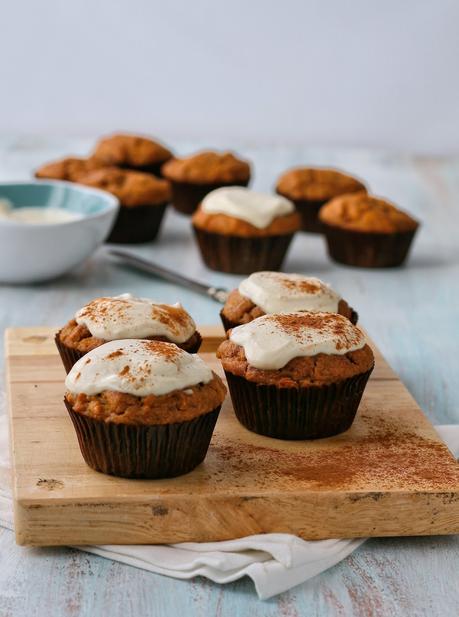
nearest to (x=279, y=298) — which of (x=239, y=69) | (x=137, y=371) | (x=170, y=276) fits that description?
(x=137, y=371)

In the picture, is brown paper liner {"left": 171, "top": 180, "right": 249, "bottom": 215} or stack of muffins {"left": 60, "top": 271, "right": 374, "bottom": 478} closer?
stack of muffins {"left": 60, "top": 271, "right": 374, "bottom": 478}

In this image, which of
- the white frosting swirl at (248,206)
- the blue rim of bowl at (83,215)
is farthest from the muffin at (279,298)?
the white frosting swirl at (248,206)

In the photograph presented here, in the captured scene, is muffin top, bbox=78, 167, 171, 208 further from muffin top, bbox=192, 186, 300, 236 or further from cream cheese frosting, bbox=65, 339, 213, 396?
cream cheese frosting, bbox=65, 339, 213, 396

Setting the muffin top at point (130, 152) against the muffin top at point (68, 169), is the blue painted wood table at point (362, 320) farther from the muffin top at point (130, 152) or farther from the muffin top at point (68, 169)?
the muffin top at point (68, 169)

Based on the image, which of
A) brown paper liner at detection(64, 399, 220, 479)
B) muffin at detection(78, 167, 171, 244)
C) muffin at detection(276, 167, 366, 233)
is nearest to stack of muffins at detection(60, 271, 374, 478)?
brown paper liner at detection(64, 399, 220, 479)

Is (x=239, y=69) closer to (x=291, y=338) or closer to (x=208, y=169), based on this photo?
(x=208, y=169)

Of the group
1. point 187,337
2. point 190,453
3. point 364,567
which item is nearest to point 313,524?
point 364,567
